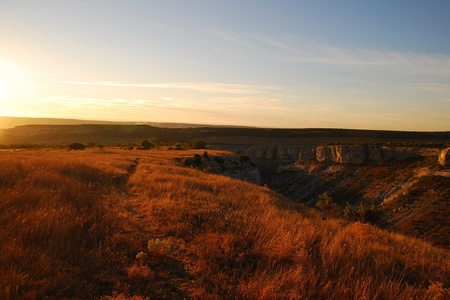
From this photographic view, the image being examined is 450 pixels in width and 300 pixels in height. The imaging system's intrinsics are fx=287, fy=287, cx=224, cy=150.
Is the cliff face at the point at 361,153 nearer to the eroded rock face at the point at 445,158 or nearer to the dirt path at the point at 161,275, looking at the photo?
the eroded rock face at the point at 445,158

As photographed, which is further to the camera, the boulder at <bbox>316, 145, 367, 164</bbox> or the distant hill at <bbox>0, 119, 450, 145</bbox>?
the distant hill at <bbox>0, 119, 450, 145</bbox>

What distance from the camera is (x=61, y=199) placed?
24.3ft

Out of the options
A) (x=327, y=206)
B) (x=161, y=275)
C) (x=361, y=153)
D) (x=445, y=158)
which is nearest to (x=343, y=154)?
(x=361, y=153)

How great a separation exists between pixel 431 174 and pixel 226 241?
64.0 m

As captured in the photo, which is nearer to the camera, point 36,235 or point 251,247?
point 36,235

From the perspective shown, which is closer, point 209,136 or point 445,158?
point 445,158

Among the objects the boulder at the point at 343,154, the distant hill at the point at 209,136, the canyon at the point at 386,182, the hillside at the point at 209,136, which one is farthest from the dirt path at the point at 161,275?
the distant hill at the point at 209,136

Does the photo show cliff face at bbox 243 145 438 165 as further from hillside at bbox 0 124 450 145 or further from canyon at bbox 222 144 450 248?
hillside at bbox 0 124 450 145

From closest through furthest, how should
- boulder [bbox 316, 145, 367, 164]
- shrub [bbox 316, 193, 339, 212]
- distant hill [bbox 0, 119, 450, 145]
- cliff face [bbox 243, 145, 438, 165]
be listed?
shrub [bbox 316, 193, 339, 212], cliff face [bbox 243, 145, 438, 165], boulder [bbox 316, 145, 367, 164], distant hill [bbox 0, 119, 450, 145]

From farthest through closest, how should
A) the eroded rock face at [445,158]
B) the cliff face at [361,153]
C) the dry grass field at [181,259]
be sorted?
1. the cliff face at [361,153]
2. the eroded rock face at [445,158]
3. the dry grass field at [181,259]

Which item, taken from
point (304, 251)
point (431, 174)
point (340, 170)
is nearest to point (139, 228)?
point (304, 251)

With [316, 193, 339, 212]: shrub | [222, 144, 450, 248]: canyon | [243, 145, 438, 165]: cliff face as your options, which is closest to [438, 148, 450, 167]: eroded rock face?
[222, 144, 450, 248]: canyon

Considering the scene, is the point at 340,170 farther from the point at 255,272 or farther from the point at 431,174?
the point at 255,272

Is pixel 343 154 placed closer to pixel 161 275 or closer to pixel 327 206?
pixel 327 206
